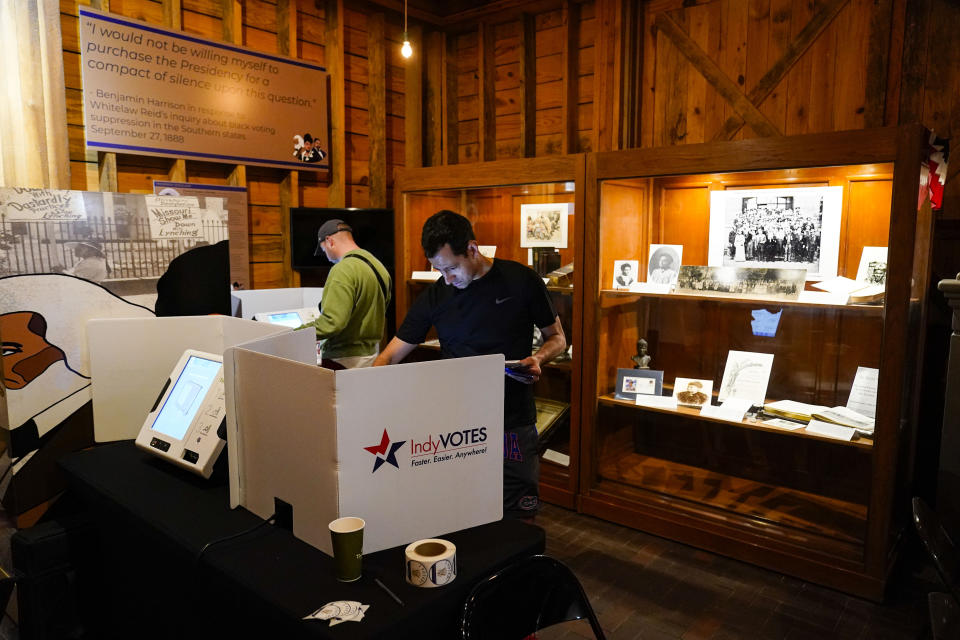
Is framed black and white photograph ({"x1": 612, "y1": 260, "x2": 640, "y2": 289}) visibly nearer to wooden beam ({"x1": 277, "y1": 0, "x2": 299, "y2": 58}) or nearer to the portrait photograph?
the portrait photograph

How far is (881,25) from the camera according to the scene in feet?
10.6

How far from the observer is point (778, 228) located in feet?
10.3

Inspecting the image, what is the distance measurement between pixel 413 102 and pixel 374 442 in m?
4.03

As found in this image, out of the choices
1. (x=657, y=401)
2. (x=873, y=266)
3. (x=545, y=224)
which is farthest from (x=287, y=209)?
(x=873, y=266)

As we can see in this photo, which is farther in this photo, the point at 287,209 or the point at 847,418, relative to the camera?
the point at 287,209

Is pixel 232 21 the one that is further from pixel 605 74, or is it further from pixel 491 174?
pixel 605 74

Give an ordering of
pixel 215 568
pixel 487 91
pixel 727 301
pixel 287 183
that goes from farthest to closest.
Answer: pixel 487 91
pixel 287 183
pixel 727 301
pixel 215 568

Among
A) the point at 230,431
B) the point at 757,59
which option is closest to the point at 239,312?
the point at 230,431

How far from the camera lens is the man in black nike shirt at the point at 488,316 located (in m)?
2.50

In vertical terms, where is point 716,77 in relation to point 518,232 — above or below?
above

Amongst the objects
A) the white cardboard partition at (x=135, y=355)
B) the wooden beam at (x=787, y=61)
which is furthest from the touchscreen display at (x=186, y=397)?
the wooden beam at (x=787, y=61)

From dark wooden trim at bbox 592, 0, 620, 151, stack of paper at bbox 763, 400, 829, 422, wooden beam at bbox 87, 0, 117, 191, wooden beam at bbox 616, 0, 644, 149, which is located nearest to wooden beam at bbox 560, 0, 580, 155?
dark wooden trim at bbox 592, 0, 620, 151

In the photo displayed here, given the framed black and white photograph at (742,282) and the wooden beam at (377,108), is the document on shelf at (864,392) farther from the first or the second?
the wooden beam at (377,108)

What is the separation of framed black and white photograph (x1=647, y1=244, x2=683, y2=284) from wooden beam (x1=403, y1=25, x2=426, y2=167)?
2149 mm
